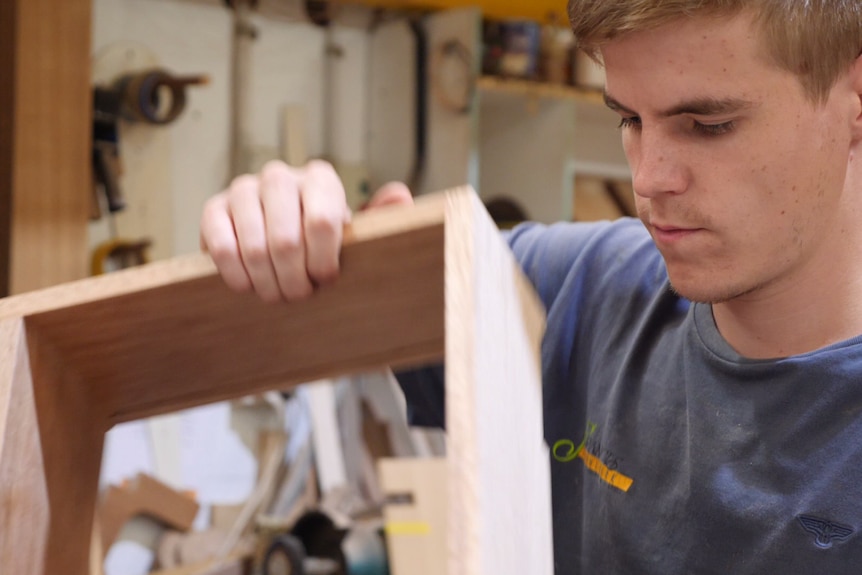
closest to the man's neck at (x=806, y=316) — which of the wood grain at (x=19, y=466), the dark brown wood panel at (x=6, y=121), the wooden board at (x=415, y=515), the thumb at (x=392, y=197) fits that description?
the thumb at (x=392, y=197)

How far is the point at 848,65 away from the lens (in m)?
0.86

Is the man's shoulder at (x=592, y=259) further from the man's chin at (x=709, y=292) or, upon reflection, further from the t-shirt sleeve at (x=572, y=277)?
the man's chin at (x=709, y=292)

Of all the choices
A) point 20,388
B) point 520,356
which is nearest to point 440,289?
point 520,356

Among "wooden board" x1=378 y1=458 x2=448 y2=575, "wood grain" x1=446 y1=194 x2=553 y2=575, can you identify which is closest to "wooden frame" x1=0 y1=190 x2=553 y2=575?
"wood grain" x1=446 y1=194 x2=553 y2=575

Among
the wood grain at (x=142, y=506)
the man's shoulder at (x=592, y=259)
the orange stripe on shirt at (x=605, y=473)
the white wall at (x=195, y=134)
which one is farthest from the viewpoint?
the white wall at (x=195, y=134)

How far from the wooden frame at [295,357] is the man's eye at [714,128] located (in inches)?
9.8

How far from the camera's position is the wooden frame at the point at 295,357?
21.0 inches

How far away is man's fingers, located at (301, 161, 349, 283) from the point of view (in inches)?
25.0

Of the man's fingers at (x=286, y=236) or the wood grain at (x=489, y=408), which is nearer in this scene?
the wood grain at (x=489, y=408)

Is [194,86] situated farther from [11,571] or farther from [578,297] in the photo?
[11,571]

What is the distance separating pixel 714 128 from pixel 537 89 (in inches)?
76.4

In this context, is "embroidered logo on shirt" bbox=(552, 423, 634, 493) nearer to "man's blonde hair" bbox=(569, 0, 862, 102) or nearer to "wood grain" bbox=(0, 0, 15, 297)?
"man's blonde hair" bbox=(569, 0, 862, 102)

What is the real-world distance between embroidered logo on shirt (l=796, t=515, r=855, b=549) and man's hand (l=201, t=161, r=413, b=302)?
0.50 metres

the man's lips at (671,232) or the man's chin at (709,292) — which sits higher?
the man's lips at (671,232)
